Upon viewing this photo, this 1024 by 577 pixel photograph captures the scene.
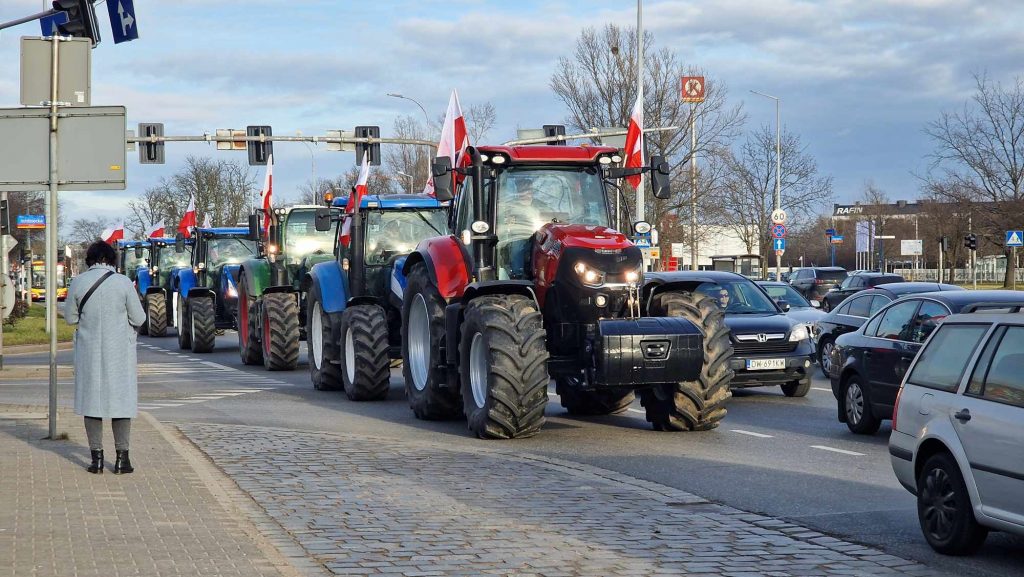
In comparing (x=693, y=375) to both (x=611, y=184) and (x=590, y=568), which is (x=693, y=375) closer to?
(x=611, y=184)

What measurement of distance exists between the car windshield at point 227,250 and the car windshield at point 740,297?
14273 mm

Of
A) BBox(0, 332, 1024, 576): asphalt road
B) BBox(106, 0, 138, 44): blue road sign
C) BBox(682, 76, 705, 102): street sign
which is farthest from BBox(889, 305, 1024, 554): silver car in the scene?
BBox(682, 76, 705, 102): street sign

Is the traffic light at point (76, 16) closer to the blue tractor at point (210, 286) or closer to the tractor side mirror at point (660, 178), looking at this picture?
the blue tractor at point (210, 286)

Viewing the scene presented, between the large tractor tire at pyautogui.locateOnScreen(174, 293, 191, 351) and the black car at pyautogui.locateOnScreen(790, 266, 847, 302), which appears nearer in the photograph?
the large tractor tire at pyautogui.locateOnScreen(174, 293, 191, 351)

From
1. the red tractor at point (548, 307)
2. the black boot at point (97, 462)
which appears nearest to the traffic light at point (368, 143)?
the red tractor at point (548, 307)

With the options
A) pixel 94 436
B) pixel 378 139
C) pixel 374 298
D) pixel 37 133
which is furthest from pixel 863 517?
pixel 378 139

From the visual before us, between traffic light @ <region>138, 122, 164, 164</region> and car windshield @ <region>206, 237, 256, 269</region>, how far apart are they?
37.2 feet

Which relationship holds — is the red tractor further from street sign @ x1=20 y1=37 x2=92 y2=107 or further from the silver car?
the silver car

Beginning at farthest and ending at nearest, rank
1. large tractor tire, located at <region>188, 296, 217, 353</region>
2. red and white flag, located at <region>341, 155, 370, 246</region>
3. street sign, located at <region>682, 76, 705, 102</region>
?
street sign, located at <region>682, 76, 705, 102</region>, large tractor tire, located at <region>188, 296, 217, 353</region>, red and white flag, located at <region>341, 155, 370, 246</region>

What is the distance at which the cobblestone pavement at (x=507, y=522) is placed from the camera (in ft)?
23.4

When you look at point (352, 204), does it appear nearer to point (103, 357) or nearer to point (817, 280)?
point (103, 357)

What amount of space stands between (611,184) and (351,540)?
700 cm

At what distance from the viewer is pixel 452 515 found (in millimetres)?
8570

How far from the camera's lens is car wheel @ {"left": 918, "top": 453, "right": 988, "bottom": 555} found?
7.35m
